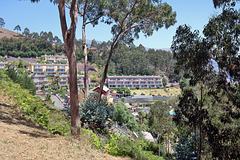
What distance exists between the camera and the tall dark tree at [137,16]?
870 centimetres

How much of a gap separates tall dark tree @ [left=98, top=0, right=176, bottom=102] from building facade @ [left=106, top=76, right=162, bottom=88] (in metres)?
51.6

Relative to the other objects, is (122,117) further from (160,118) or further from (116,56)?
(116,56)

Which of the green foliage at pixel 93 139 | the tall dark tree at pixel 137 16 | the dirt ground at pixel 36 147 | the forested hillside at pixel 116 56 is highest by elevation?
Answer: the forested hillside at pixel 116 56

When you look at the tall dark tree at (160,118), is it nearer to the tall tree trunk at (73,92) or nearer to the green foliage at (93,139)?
the green foliage at (93,139)

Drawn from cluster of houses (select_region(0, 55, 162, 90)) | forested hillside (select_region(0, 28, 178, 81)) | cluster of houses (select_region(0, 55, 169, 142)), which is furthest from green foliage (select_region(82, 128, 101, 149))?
forested hillside (select_region(0, 28, 178, 81))

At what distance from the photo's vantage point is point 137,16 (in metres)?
8.93

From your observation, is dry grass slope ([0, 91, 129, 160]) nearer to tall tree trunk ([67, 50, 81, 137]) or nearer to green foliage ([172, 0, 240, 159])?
tall tree trunk ([67, 50, 81, 137])

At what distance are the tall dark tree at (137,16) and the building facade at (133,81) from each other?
169 feet

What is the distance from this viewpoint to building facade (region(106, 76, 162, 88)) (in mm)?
62281

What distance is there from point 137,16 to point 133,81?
5566 centimetres

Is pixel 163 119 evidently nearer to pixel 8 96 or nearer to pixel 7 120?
pixel 8 96

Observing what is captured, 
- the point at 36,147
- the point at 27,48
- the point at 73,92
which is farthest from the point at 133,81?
the point at 36,147

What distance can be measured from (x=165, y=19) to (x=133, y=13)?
1.50 metres

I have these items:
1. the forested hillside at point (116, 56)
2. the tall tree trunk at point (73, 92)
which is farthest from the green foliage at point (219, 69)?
the forested hillside at point (116, 56)
